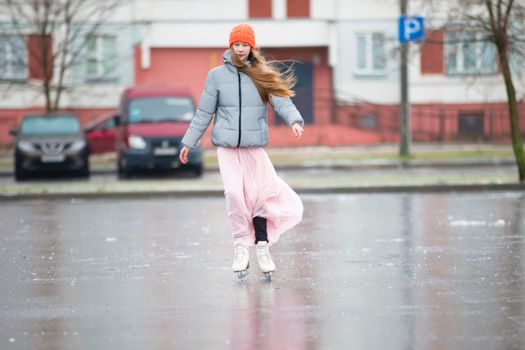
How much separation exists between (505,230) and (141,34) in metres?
30.6

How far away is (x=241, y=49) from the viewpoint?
10.0 m

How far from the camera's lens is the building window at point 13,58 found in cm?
3781

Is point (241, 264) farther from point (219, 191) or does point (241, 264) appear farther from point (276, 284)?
point (219, 191)

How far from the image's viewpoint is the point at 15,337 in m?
7.76

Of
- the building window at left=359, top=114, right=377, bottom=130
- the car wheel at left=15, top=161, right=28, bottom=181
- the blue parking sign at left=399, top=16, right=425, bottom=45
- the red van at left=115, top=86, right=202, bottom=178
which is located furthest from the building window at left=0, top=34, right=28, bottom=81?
the blue parking sign at left=399, top=16, right=425, bottom=45

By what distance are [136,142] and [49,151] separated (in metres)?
1.82

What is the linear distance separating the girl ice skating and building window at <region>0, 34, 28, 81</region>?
26847 millimetres

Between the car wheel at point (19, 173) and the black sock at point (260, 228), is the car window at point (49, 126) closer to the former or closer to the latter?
the car wheel at point (19, 173)

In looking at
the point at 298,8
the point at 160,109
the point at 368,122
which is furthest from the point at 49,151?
the point at 298,8

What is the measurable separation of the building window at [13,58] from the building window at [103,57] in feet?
7.36

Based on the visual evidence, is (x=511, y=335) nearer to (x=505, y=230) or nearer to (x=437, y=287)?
(x=437, y=287)

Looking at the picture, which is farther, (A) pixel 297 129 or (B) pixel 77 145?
(B) pixel 77 145

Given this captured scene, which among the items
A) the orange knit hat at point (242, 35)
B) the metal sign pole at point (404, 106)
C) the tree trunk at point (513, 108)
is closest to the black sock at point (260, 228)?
the orange knit hat at point (242, 35)

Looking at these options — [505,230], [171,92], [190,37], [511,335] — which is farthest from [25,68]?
[511,335]
